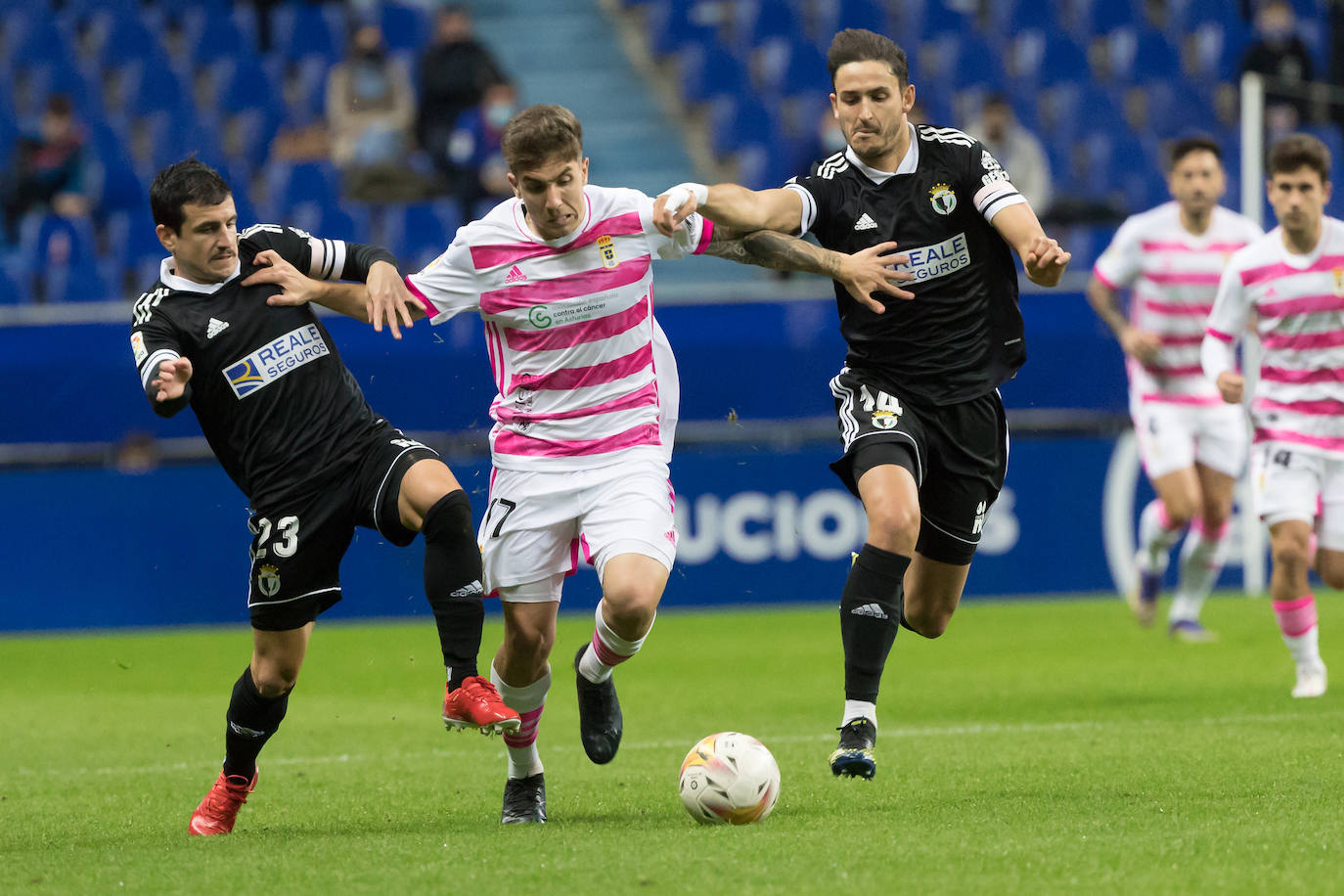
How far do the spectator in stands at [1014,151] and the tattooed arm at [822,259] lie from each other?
331 inches

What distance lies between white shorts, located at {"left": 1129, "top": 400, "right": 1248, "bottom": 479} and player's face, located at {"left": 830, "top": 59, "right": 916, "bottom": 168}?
4.64 metres

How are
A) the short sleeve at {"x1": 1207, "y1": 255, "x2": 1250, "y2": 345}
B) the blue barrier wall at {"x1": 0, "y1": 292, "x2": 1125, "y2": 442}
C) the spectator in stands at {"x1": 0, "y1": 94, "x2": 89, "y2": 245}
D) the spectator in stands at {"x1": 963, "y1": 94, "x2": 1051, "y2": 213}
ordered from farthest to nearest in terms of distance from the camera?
the spectator in stands at {"x1": 0, "y1": 94, "x2": 89, "y2": 245}, the spectator in stands at {"x1": 963, "y1": 94, "x2": 1051, "y2": 213}, the blue barrier wall at {"x1": 0, "y1": 292, "x2": 1125, "y2": 442}, the short sleeve at {"x1": 1207, "y1": 255, "x2": 1250, "y2": 345}

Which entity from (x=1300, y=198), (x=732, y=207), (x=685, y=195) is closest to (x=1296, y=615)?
(x=1300, y=198)

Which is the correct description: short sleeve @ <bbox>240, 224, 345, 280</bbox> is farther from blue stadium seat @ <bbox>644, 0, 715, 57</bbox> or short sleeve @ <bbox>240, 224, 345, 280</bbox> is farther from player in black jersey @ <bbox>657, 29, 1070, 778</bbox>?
blue stadium seat @ <bbox>644, 0, 715, 57</bbox>

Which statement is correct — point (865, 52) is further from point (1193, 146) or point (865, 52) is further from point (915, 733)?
point (1193, 146)

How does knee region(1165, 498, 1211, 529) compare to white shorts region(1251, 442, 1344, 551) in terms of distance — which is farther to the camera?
knee region(1165, 498, 1211, 529)

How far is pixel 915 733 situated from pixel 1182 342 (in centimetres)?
372

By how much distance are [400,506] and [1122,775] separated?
8.21ft

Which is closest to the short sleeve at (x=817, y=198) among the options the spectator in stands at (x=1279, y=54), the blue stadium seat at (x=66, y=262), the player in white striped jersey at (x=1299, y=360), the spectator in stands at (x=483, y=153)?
the player in white striped jersey at (x=1299, y=360)

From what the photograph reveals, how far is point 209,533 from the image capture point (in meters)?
12.1

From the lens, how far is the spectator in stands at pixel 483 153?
14.4 m

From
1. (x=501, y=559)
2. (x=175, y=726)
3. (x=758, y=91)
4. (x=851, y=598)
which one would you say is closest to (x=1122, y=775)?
(x=851, y=598)

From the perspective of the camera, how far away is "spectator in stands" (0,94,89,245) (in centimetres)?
1453

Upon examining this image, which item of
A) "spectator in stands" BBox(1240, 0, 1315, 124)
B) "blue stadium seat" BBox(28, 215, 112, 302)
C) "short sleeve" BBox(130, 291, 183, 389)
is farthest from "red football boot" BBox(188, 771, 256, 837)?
"spectator in stands" BBox(1240, 0, 1315, 124)
